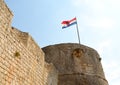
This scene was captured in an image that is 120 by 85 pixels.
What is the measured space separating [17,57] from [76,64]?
14.4ft

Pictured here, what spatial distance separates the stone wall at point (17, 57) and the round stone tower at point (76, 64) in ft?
6.58

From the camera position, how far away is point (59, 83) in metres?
8.13

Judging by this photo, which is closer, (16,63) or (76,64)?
(16,63)

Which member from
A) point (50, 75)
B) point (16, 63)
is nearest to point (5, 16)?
point (16, 63)

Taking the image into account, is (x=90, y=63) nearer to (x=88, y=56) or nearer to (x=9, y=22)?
(x=88, y=56)

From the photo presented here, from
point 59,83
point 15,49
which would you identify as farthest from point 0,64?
point 59,83

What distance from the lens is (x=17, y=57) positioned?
15.6ft

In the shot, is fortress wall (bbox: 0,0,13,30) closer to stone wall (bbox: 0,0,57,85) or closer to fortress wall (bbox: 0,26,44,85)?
stone wall (bbox: 0,0,57,85)

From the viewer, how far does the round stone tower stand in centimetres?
832

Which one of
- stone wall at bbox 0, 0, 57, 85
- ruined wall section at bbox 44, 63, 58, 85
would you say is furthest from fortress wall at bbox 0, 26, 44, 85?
ruined wall section at bbox 44, 63, 58, 85

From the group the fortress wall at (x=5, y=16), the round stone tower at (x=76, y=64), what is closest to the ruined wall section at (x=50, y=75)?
the round stone tower at (x=76, y=64)

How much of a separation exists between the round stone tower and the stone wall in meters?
2.01

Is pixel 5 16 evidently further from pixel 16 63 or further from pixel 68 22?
pixel 68 22

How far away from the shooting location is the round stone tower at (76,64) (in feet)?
27.3
